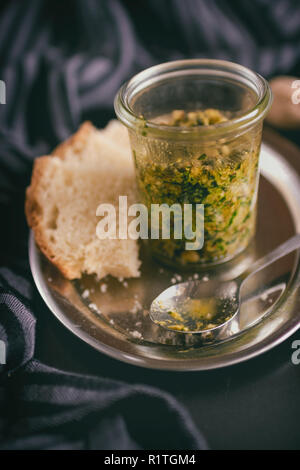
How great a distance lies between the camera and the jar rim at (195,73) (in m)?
0.89

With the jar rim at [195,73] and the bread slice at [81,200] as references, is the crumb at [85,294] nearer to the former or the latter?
the bread slice at [81,200]

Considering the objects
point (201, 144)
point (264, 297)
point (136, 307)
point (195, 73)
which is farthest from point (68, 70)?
point (264, 297)

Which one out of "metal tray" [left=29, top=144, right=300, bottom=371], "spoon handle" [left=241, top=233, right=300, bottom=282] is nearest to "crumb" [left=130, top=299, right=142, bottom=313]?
"metal tray" [left=29, top=144, right=300, bottom=371]

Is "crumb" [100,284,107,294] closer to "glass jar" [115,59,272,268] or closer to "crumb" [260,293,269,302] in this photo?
"glass jar" [115,59,272,268]

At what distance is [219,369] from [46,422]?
1.13ft

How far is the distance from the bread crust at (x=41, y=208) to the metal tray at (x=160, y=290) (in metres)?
0.04

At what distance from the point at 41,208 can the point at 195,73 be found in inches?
21.4

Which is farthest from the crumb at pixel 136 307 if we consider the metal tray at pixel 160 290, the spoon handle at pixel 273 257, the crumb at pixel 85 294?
the spoon handle at pixel 273 257

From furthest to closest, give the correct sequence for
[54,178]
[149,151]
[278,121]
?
[278,121] < [54,178] < [149,151]

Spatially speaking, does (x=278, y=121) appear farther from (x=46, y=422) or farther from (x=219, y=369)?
(x=46, y=422)

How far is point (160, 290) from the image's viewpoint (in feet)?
3.47

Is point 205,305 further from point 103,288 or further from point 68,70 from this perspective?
point 68,70

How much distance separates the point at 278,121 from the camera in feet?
4.81
